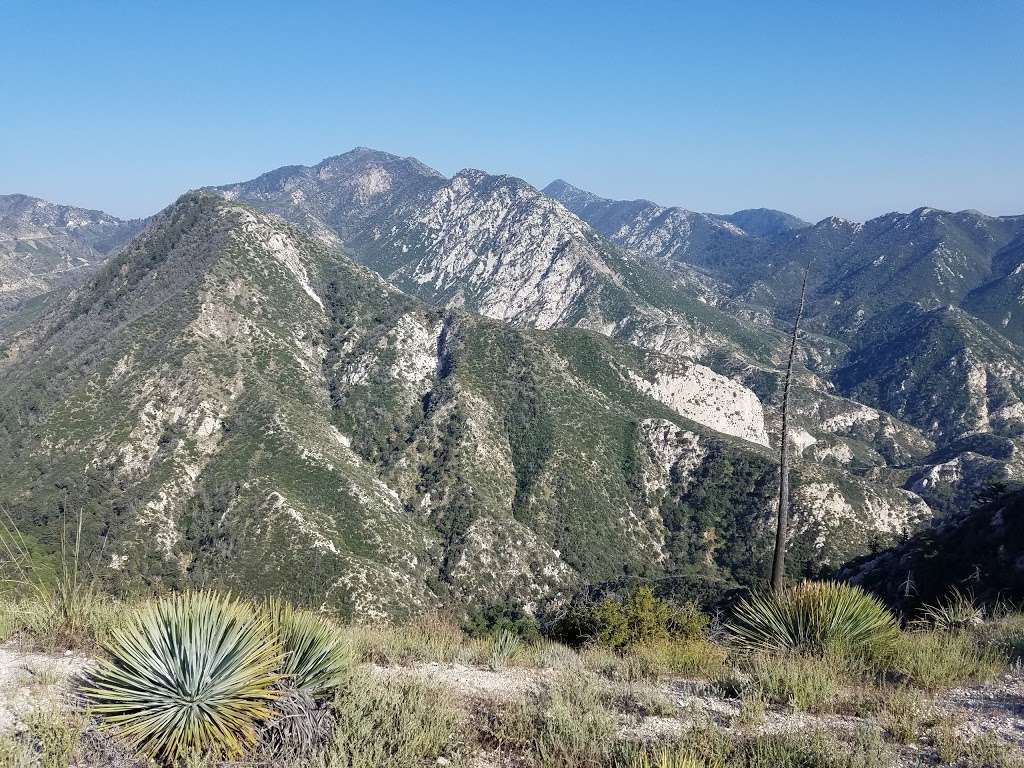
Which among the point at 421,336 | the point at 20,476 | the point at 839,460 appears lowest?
the point at 20,476

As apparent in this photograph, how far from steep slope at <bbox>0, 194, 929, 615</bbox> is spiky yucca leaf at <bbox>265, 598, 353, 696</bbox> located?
4793 cm

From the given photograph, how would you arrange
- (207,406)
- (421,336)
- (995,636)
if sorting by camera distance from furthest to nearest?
(421,336), (207,406), (995,636)

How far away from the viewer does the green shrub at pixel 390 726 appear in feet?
18.8

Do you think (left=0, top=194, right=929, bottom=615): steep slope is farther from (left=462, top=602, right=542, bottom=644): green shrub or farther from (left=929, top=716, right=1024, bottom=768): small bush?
(left=929, top=716, right=1024, bottom=768): small bush

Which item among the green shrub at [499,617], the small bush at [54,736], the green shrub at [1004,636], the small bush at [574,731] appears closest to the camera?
the small bush at [54,736]

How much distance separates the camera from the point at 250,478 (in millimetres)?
72312

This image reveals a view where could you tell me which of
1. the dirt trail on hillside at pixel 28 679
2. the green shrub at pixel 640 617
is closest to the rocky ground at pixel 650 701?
the dirt trail on hillside at pixel 28 679

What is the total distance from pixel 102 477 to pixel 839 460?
486 feet

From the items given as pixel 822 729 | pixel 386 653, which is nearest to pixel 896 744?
pixel 822 729

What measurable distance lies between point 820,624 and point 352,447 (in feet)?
313

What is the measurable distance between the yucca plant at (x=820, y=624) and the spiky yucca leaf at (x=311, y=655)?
6610 millimetres

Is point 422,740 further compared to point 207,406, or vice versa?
point 207,406

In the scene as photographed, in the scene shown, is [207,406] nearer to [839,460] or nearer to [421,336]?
→ [421,336]

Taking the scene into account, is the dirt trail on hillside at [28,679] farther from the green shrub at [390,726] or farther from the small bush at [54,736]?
the green shrub at [390,726]
